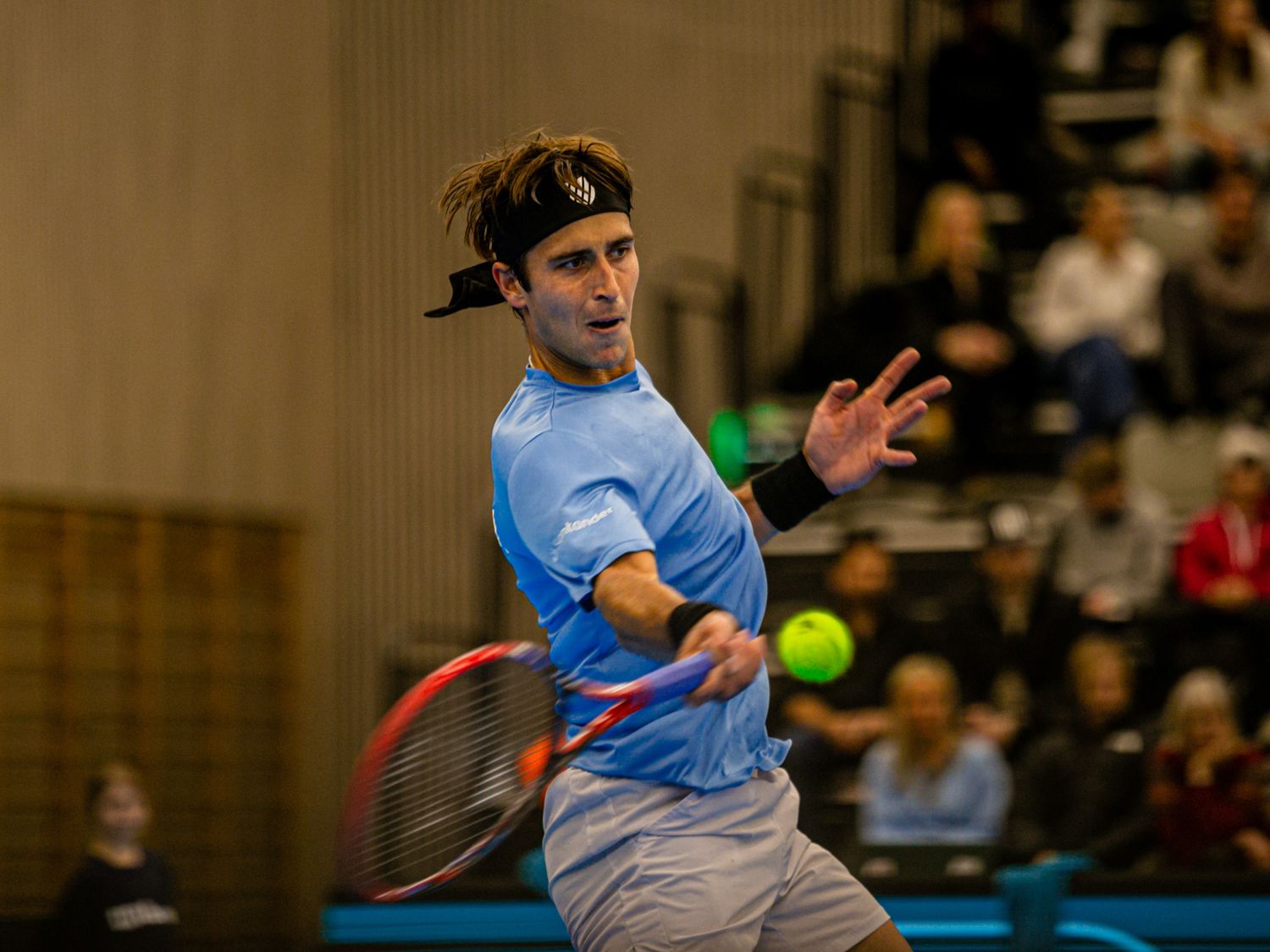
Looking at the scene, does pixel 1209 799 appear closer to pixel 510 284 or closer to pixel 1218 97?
pixel 510 284

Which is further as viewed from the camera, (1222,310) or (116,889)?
(1222,310)

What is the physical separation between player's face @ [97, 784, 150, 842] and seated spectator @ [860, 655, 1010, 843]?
2.87 meters

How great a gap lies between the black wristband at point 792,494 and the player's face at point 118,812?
4.64 metres

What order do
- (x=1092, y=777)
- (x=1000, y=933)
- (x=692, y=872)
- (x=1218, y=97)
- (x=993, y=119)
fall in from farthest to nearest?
1. (x=993, y=119)
2. (x=1218, y=97)
3. (x=1092, y=777)
4. (x=1000, y=933)
5. (x=692, y=872)

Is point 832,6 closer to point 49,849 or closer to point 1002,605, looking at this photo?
point 1002,605

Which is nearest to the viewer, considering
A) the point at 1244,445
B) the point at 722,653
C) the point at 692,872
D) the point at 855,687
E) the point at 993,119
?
the point at 722,653

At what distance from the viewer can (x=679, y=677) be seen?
2525mm

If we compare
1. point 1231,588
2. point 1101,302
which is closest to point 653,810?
point 1231,588

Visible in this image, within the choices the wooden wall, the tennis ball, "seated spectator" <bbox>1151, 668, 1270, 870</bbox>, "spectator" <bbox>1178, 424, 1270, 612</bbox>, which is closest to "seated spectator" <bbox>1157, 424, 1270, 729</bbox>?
"spectator" <bbox>1178, 424, 1270, 612</bbox>

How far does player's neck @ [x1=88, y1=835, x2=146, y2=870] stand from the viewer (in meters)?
7.18

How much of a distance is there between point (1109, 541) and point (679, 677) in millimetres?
5651

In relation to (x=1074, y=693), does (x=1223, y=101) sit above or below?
above

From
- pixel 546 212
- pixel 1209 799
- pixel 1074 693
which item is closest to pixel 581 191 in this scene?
pixel 546 212

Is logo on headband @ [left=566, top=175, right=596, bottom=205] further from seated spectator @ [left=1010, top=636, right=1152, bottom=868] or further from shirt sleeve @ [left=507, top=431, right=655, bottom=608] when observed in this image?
seated spectator @ [left=1010, top=636, right=1152, bottom=868]
